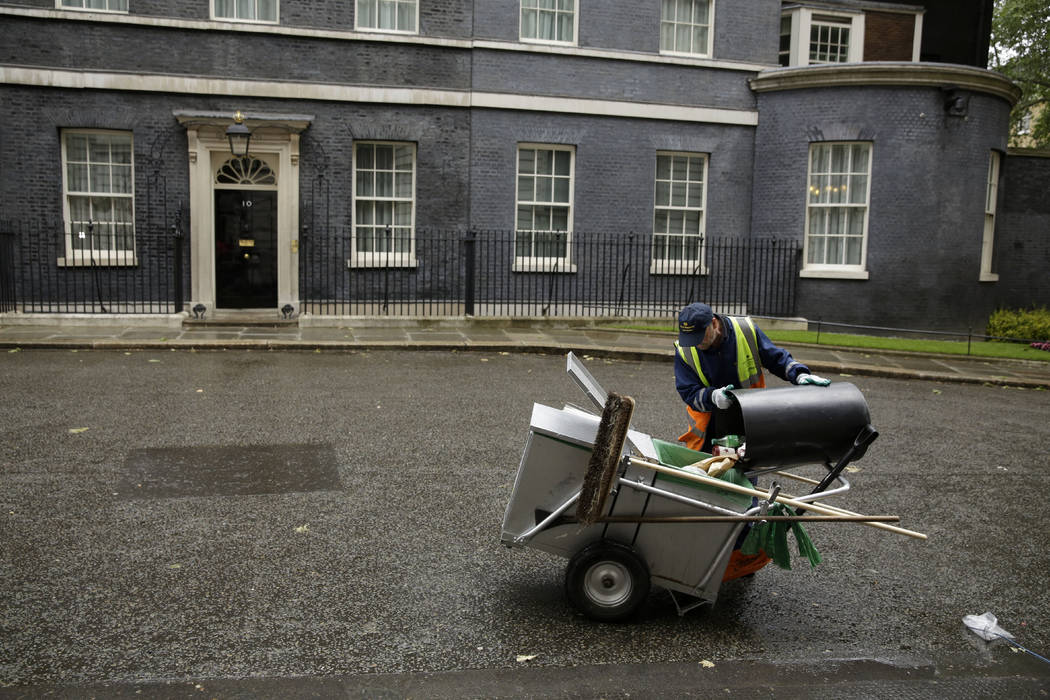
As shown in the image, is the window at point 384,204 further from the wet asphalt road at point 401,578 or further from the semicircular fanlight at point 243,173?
the wet asphalt road at point 401,578

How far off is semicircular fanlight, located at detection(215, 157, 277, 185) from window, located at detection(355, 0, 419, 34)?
121 inches

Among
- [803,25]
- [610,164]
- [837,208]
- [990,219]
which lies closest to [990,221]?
[990,219]

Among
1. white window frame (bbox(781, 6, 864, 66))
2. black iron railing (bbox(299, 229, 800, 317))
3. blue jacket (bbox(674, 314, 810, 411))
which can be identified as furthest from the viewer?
white window frame (bbox(781, 6, 864, 66))

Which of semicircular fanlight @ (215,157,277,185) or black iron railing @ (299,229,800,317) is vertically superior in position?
semicircular fanlight @ (215,157,277,185)

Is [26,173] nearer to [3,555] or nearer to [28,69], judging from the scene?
[28,69]

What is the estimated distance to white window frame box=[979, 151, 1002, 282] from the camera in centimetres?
1958

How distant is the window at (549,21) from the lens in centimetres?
1792

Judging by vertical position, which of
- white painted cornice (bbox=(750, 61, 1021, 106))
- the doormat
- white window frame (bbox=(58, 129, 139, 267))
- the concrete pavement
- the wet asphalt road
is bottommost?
the wet asphalt road

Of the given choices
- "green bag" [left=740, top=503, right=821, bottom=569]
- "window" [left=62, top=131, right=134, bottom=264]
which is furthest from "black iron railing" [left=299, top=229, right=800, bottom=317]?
"green bag" [left=740, top=503, right=821, bottom=569]

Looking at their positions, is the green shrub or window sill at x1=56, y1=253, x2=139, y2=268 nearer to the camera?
window sill at x1=56, y1=253, x2=139, y2=268

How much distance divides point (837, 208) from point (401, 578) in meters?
15.5

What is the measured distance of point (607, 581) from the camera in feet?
15.7

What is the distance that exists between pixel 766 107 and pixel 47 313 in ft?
44.6

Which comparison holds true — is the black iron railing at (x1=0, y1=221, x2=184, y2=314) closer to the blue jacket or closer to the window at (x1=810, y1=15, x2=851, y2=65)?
the blue jacket
